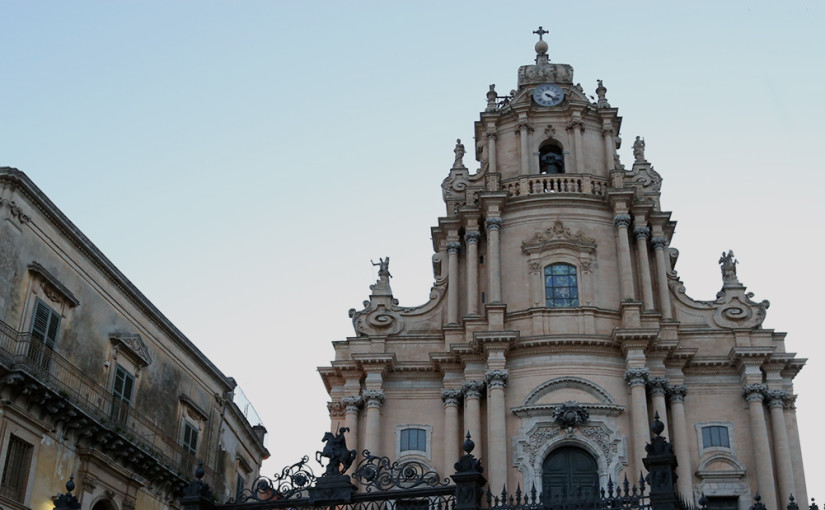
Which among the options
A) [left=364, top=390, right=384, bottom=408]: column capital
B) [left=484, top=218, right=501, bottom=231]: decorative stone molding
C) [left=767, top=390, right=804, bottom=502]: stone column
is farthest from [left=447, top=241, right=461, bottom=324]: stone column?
[left=767, top=390, right=804, bottom=502]: stone column

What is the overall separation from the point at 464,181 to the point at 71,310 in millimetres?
15482

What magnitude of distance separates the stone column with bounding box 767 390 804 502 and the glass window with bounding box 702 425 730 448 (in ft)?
4.61

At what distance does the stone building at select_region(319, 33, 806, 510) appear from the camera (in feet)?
92.6

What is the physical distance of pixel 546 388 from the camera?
28.8 meters

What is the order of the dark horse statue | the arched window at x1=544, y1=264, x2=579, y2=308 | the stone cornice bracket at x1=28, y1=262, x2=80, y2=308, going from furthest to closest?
the arched window at x1=544, y1=264, x2=579, y2=308 < the stone cornice bracket at x1=28, y1=262, x2=80, y2=308 < the dark horse statue

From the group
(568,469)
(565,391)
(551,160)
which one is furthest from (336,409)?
(551,160)

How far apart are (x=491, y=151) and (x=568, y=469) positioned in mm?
12178

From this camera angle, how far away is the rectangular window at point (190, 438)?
2966 centimetres

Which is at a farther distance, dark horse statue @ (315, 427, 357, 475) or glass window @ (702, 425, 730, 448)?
glass window @ (702, 425, 730, 448)

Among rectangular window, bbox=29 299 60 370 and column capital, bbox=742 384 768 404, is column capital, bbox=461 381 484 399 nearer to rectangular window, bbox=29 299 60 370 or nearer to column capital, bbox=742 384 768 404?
column capital, bbox=742 384 768 404

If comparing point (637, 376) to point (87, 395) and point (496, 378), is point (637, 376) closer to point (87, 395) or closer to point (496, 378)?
point (496, 378)

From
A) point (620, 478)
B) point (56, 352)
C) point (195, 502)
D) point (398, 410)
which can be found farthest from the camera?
point (398, 410)

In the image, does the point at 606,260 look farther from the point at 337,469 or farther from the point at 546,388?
the point at 337,469

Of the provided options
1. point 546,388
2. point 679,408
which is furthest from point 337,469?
point 679,408
